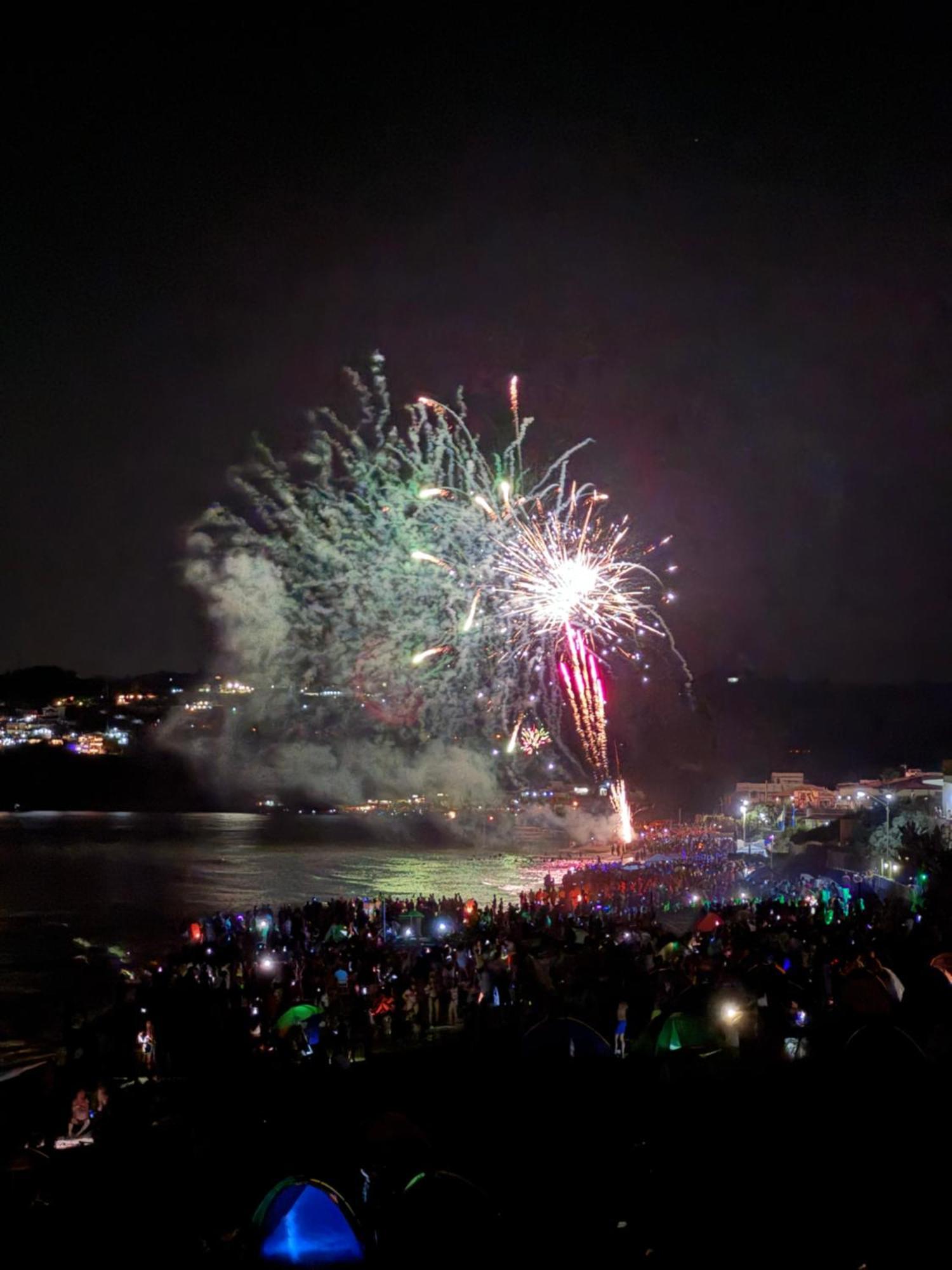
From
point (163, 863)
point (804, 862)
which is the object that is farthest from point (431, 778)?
point (804, 862)

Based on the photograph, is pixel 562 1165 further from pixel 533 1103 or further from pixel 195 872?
pixel 195 872

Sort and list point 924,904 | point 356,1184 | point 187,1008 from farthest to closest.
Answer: point 924,904 → point 187,1008 → point 356,1184

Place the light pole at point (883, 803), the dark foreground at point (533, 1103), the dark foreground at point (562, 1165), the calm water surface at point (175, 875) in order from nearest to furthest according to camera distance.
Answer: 1. the dark foreground at point (562, 1165)
2. the dark foreground at point (533, 1103)
3. the light pole at point (883, 803)
4. the calm water surface at point (175, 875)

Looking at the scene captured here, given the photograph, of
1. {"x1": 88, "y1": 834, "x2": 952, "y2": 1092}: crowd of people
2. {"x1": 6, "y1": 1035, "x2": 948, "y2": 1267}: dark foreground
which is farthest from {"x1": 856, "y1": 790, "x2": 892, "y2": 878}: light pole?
{"x1": 6, "y1": 1035, "x2": 948, "y2": 1267}: dark foreground

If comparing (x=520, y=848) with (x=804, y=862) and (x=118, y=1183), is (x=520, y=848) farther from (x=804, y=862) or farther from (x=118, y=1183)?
(x=118, y=1183)

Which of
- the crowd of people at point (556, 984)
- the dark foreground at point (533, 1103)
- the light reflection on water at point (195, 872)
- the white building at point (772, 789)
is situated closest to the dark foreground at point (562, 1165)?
the dark foreground at point (533, 1103)

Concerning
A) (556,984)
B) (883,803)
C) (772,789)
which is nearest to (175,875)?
(883,803)

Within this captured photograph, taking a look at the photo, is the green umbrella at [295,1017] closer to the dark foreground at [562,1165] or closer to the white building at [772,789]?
the dark foreground at [562,1165]
